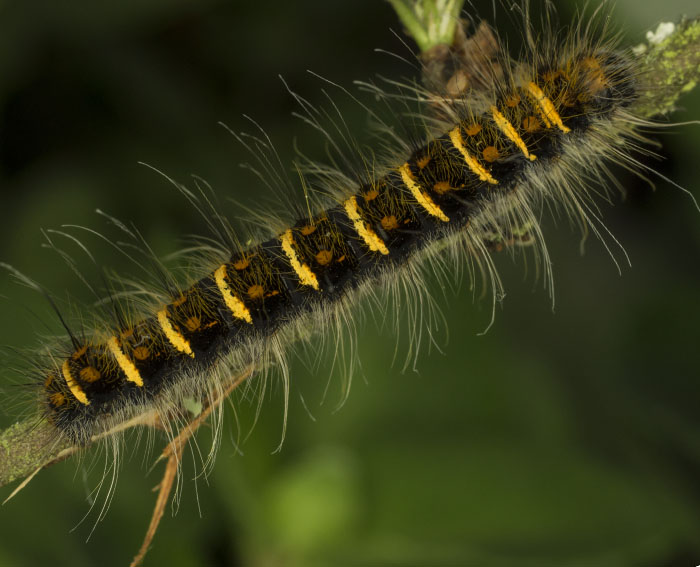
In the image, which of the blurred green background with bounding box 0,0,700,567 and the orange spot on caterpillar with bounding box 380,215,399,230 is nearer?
the orange spot on caterpillar with bounding box 380,215,399,230

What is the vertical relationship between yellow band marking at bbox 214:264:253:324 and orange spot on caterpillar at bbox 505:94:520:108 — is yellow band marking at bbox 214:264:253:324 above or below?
below

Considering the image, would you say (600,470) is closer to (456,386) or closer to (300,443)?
(456,386)

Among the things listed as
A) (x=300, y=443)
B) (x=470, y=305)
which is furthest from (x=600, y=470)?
(x=300, y=443)

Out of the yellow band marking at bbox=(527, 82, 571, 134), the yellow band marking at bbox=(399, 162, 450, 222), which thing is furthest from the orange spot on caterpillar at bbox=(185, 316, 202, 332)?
the yellow band marking at bbox=(527, 82, 571, 134)

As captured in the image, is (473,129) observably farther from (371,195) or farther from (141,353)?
(141,353)

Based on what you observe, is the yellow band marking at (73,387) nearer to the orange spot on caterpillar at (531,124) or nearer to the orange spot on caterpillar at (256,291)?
the orange spot on caterpillar at (256,291)

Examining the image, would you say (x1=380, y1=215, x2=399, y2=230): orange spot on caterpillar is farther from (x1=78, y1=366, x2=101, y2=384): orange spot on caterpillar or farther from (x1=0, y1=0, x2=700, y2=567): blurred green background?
(x1=78, y1=366, x2=101, y2=384): orange spot on caterpillar
